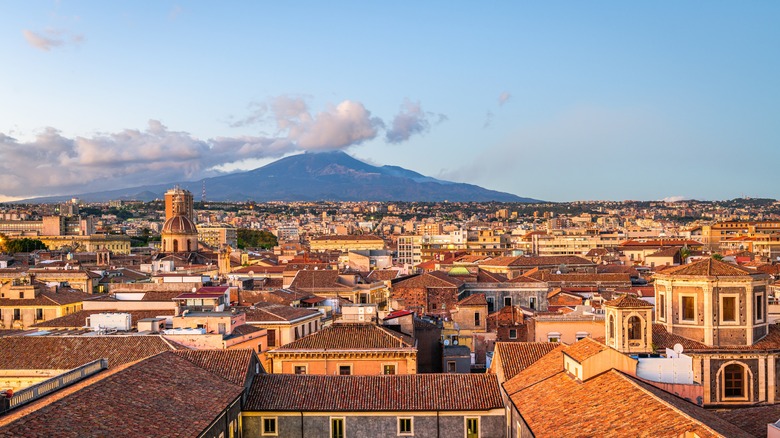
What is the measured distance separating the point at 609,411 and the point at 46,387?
13.2 m

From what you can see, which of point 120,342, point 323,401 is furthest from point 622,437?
point 120,342

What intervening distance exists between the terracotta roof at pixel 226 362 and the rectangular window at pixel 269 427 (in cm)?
134

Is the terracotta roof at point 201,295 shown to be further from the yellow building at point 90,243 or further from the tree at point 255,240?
the tree at point 255,240

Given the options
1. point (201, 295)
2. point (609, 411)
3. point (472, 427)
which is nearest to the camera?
point (609, 411)

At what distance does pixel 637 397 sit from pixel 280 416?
36.1ft

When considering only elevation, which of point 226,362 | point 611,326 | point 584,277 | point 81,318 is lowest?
point 584,277

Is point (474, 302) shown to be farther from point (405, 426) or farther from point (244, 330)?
point (405, 426)

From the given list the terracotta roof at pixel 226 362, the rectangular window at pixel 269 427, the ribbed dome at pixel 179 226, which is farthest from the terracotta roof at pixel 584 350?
the ribbed dome at pixel 179 226

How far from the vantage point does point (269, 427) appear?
25.2m

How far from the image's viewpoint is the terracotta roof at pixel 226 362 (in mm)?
25375

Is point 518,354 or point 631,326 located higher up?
point 631,326

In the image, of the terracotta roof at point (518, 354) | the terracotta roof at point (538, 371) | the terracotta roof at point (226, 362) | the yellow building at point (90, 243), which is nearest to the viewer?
the terracotta roof at point (538, 371)

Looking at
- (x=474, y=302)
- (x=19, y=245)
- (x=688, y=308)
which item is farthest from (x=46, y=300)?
(x=19, y=245)

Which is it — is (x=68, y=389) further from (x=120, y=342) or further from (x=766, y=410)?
(x=766, y=410)
